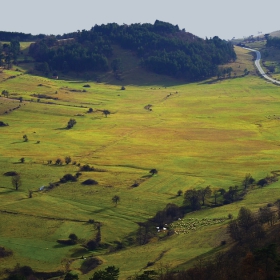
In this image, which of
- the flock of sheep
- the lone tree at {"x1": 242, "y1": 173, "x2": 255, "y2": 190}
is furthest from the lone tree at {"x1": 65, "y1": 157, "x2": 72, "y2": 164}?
the flock of sheep

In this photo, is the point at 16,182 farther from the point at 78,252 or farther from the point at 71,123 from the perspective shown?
the point at 71,123

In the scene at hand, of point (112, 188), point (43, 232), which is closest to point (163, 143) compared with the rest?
point (112, 188)

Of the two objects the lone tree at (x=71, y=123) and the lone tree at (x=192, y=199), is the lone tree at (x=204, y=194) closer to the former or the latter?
the lone tree at (x=192, y=199)

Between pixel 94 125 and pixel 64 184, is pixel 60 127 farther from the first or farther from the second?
pixel 64 184

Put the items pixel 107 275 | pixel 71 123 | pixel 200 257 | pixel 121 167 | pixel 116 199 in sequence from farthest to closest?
pixel 71 123
pixel 121 167
pixel 116 199
pixel 200 257
pixel 107 275

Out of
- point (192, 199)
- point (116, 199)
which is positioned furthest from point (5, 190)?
point (192, 199)

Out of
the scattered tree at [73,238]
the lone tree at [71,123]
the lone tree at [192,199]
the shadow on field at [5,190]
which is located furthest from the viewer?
the lone tree at [71,123]

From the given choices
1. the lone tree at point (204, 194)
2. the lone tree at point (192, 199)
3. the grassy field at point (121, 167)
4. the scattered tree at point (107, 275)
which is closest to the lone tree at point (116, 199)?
the grassy field at point (121, 167)

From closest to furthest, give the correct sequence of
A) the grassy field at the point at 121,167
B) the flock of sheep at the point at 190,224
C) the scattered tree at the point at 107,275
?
1. the scattered tree at the point at 107,275
2. the grassy field at the point at 121,167
3. the flock of sheep at the point at 190,224
